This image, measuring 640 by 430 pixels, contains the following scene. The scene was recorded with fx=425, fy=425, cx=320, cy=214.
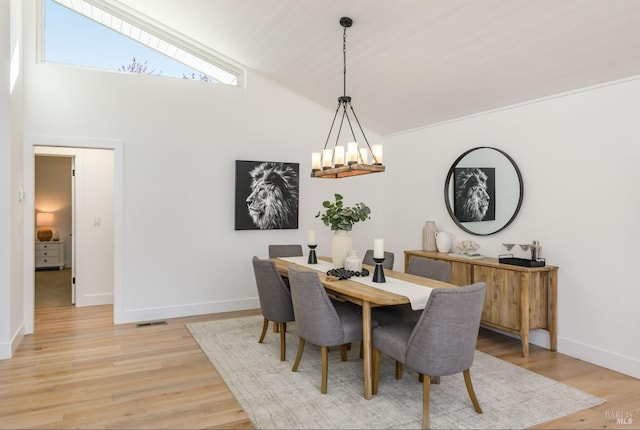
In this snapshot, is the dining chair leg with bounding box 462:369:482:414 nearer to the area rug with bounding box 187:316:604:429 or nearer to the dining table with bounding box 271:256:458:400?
the area rug with bounding box 187:316:604:429

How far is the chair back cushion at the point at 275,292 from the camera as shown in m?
3.60

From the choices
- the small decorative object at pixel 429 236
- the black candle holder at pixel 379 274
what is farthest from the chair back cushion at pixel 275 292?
the small decorative object at pixel 429 236

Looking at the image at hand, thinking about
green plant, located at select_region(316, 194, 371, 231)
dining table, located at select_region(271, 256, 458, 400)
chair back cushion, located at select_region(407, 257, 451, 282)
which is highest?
green plant, located at select_region(316, 194, 371, 231)

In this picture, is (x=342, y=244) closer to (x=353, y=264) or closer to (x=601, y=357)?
(x=353, y=264)

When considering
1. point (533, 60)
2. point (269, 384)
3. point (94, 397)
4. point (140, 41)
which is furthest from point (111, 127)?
point (533, 60)

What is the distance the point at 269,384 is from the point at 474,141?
3344mm

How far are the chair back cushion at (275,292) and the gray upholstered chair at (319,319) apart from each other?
0.50 metres

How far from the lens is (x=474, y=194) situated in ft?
15.4

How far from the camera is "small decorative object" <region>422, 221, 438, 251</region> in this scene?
5.07m

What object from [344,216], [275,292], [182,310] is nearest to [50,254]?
[182,310]

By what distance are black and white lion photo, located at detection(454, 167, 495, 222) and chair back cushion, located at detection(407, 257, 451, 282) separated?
1.27 meters

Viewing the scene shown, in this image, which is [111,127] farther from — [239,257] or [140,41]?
[239,257]

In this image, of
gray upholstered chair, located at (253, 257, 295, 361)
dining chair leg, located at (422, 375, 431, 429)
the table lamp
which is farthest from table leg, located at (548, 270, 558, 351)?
the table lamp

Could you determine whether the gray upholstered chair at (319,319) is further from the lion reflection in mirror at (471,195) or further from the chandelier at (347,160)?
the lion reflection in mirror at (471,195)
